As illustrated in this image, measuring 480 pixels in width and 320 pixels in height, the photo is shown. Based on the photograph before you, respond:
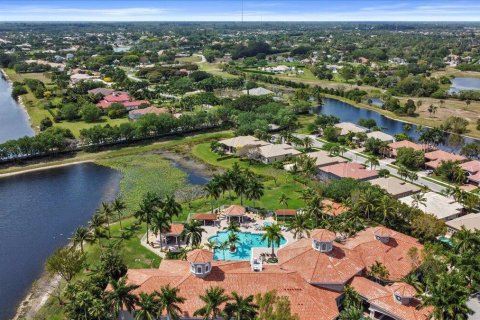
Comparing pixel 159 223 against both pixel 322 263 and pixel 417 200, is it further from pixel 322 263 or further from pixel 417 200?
→ pixel 417 200

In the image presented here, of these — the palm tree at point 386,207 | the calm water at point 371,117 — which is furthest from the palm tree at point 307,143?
the palm tree at point 386,207

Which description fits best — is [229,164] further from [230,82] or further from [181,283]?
[230,82]

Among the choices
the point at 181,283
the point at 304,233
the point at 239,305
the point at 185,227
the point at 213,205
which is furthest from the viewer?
the point at 213,205

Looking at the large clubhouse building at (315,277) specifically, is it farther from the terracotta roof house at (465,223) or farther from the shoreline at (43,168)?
the shoreline at (43,168)

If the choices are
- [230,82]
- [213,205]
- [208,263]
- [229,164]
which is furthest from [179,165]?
[230,82]

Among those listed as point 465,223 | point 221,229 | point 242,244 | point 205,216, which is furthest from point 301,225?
point 465,223

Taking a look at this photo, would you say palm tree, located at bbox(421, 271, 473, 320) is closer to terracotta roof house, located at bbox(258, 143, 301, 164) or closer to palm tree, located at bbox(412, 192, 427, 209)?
palm tree, located at bbox(412, 192, 427, 209)

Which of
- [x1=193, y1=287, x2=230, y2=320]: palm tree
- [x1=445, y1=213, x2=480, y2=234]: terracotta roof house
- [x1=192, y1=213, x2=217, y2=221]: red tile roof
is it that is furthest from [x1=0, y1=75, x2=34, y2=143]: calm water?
[x1=445, y1=213, x2=480, y2=234]: terracotta roof house
